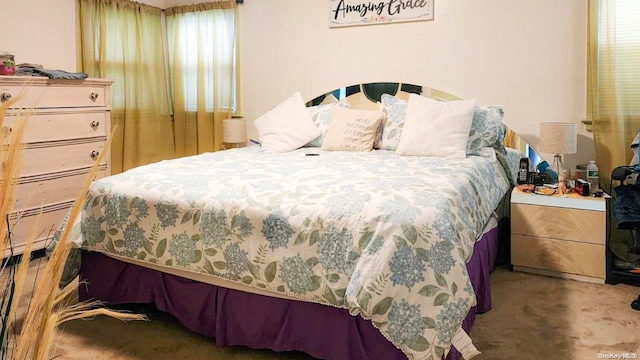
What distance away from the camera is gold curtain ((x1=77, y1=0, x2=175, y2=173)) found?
409 cm

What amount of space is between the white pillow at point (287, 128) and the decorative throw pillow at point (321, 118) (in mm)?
35

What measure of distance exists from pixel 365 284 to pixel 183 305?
961mm

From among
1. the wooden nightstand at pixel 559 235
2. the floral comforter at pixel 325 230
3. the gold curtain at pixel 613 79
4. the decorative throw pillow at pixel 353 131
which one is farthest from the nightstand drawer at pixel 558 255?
the decorative throw pillow at pixel 353 131

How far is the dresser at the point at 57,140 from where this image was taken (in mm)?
3055

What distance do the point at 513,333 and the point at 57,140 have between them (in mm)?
2992

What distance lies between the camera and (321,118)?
3678mm

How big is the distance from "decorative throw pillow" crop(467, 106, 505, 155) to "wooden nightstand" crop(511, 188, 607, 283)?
36 centimetres

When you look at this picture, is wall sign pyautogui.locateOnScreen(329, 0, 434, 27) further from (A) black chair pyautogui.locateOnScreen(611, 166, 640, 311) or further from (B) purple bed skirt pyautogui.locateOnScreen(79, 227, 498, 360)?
(B) purple bed skirt pyautogui.locateOnScreen(79, 227, 498, 360)

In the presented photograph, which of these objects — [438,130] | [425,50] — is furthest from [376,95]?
[438,130]

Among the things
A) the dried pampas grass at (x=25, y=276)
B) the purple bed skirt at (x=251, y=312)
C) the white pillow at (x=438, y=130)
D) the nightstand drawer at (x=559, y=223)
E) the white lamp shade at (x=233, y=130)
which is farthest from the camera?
the white lamp shade at (x=233, y=130)

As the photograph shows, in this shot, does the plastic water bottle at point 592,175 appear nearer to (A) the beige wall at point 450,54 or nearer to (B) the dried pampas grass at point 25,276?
(A) the beige wall at point 450,54

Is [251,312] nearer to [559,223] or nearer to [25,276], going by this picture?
[25,276]

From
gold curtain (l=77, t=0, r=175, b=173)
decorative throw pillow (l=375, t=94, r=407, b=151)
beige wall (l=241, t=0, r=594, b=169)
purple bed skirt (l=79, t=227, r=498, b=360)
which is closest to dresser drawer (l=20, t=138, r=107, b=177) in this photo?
gold curtain (l=77, t=0, r=175, b=173)

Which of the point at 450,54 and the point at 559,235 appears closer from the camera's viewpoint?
the point at 559,235
